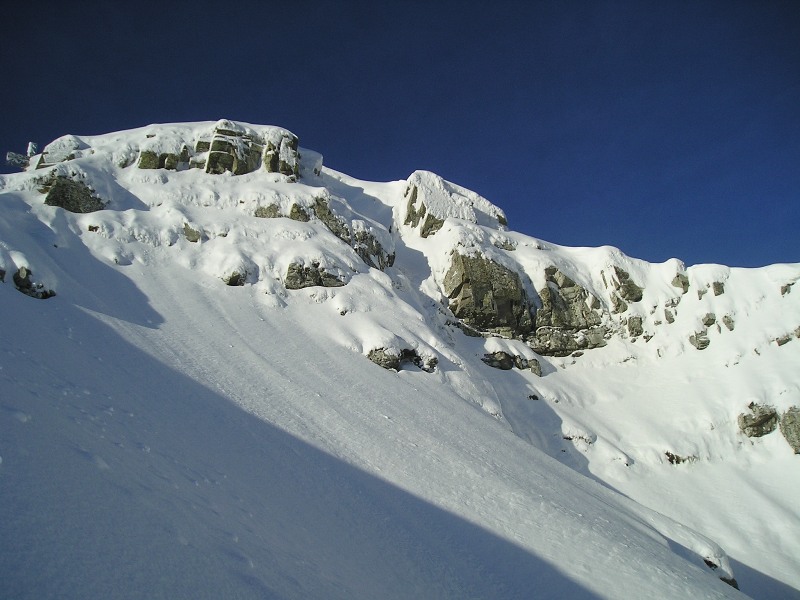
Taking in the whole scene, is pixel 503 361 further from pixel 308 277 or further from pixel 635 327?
pixel 308 277

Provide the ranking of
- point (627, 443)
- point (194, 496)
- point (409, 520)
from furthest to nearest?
point (627, 443), point (409, 520), point (194, 496)

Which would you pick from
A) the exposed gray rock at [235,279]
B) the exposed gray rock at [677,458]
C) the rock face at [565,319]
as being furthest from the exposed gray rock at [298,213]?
the exposed gray rock at [677,458]

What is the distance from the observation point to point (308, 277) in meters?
27.2

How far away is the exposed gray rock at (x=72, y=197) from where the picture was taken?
2452cm

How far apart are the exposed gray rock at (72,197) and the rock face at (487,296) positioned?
28.6 metres

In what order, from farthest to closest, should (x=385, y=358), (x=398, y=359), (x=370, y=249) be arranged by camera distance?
(x=370, y=249), (x=398, y=359), (x=385, y=358)

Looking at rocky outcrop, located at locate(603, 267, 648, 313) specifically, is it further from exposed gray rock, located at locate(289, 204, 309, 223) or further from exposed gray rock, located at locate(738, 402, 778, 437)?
exposed gray rock, located at locate(289, 204, 309, 223)

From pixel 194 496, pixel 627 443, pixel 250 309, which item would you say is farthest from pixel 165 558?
pixel 627 443

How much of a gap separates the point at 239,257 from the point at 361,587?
2292cm

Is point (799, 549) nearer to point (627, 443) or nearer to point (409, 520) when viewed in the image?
point (627, 443)

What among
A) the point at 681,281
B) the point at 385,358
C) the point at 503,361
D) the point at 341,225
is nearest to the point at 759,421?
the point at 681,281

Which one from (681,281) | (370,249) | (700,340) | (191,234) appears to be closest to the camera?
(191,234)

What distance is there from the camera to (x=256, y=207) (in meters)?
31.5

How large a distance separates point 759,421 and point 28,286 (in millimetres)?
47589
